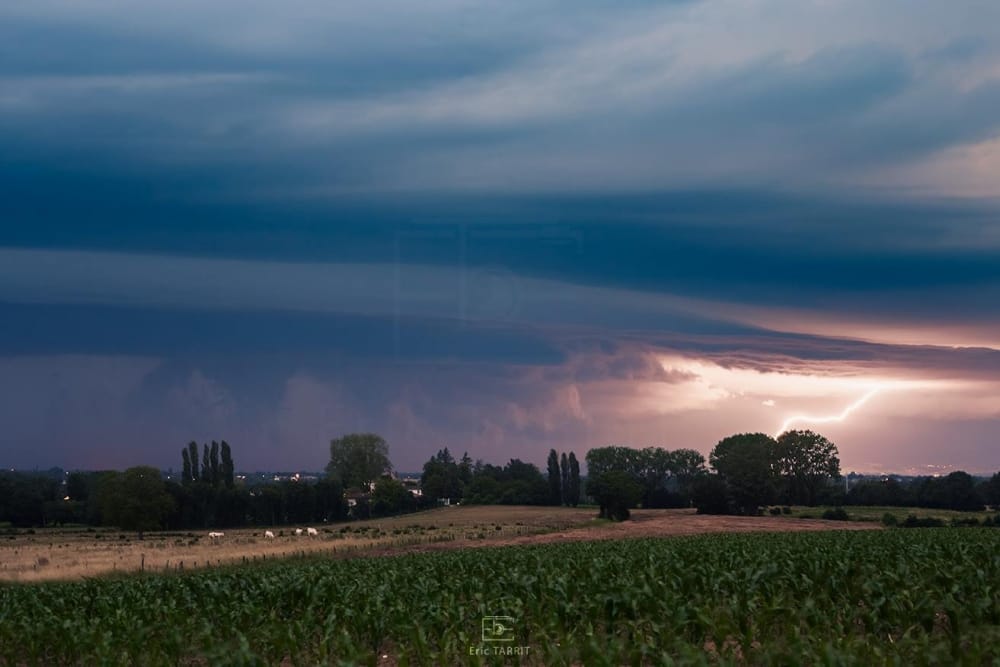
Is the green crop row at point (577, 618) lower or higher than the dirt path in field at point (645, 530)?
higher

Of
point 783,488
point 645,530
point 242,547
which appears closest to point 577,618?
point 242,547

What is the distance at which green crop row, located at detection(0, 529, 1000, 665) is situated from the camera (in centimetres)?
1738

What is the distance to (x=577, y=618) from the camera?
22906mm

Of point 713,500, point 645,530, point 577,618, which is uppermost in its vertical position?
point 577,618

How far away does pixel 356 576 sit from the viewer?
33781mm

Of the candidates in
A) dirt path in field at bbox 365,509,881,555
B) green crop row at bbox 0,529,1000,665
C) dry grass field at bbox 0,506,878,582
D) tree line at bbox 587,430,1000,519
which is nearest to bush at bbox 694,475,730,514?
tree line at bbox 587,430,1000,519

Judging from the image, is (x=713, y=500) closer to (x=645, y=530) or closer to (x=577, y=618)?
(x=645, y=530)

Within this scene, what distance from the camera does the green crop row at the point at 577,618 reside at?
17375mm

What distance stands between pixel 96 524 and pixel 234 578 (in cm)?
10965

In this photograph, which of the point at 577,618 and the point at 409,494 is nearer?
the point at 577,618

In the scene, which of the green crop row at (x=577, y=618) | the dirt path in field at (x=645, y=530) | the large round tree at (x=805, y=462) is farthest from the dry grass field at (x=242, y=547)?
the large round tree at (x=805, y=462)

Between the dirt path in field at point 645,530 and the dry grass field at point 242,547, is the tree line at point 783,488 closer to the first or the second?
the dirt path in field at point 645,530

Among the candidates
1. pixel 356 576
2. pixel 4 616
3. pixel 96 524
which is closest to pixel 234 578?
pixel 356 576

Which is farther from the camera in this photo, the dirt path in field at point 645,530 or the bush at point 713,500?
the bush at point 713,500
